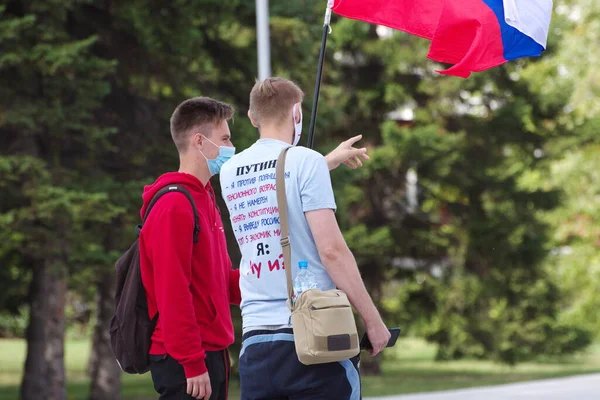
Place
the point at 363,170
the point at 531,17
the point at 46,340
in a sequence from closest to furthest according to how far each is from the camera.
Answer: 1. the point at 531,17
2. the point at 46,340
3. the point at 363,170

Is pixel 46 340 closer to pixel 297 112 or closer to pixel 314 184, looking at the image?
pixel 297 112

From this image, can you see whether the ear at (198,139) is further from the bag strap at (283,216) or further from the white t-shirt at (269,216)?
the bag strap at (283,216)

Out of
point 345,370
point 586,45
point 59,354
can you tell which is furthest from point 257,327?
point 586,45

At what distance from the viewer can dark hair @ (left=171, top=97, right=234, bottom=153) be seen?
428cm

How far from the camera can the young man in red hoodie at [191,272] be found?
391 cm

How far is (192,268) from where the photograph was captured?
13.4ft

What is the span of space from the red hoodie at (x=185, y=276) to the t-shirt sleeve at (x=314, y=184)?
25.2 inches

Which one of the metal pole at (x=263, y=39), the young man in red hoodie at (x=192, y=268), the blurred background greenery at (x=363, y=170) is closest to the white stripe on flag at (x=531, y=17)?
the young man in red hoodie at (x=192, y=268)

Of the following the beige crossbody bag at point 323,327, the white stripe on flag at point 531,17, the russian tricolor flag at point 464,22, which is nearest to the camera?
the beige crossbody bag at point 323,327

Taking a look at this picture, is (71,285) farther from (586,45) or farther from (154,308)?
(586,45)

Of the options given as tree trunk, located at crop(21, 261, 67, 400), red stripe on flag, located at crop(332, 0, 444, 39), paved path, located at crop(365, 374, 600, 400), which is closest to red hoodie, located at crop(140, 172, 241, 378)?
red stripe on flag, located at crop(332, 0, 444, 39)

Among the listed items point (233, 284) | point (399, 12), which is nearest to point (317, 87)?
point (233, 284)

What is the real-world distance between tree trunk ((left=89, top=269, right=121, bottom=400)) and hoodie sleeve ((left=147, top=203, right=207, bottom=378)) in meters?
12.7

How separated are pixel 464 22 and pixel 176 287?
2.37 metres
